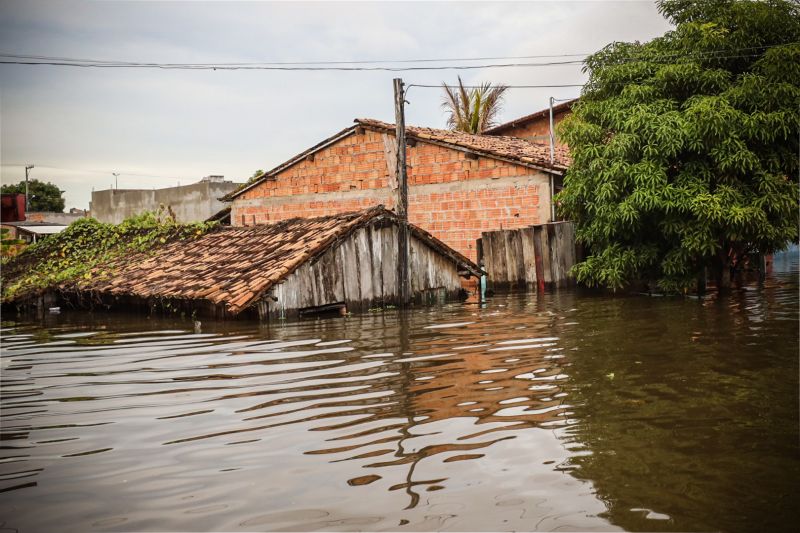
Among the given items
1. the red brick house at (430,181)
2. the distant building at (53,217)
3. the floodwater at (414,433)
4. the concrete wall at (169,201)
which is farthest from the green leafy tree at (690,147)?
the distant building at (53,217)

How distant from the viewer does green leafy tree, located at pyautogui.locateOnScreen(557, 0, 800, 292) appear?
14.2 m

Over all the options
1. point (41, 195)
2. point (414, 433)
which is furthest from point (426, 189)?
point (41, 195)

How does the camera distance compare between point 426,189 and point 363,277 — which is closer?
point 363,277

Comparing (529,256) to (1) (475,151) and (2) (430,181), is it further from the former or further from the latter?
(2) (430,181)

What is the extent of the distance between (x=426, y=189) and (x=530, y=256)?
4.41 m

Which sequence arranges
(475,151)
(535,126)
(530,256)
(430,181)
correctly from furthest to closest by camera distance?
(535,126) → (430,181) → (475,151) → (530,256)

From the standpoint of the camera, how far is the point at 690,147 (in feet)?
47.4

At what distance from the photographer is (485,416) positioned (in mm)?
5520

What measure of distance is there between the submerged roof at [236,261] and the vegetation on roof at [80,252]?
0.78 m

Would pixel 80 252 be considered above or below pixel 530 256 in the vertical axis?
above

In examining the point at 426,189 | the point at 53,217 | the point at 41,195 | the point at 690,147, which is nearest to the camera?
the point at 690,147

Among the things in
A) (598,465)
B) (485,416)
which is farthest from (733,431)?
(485,416)

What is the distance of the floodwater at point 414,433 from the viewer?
3.75m

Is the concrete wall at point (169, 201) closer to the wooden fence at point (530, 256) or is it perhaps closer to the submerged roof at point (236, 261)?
the submerged roof at point (236, 261)
